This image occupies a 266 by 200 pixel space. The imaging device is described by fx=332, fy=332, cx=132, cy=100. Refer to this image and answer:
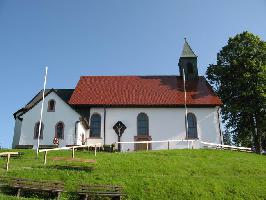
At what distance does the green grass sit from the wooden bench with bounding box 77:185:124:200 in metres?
0.74

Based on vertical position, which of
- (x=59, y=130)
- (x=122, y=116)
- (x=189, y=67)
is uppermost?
(x=189, y=67)

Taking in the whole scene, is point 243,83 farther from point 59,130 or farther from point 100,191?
point 100,191

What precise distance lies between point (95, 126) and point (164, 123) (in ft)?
24.9

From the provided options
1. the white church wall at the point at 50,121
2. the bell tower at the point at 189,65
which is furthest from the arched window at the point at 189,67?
the white church wall at the point at 50,121

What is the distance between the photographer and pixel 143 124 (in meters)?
36.7

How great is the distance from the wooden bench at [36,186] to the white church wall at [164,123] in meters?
19.3

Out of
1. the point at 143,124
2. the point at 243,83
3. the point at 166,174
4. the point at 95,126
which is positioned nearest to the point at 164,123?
the point at 143,124

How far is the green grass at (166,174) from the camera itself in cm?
1809

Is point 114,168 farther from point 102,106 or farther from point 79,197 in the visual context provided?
point 102,106

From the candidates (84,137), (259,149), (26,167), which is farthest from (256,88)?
(26,167)

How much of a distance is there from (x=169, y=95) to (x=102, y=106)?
802cm

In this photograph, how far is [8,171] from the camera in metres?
19.2

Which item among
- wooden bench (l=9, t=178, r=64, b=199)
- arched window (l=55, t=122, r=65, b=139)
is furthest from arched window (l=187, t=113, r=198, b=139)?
wooden bench (l=9, t=178, r=64, b=199)

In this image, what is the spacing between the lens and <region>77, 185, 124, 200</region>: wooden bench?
53.3ft
